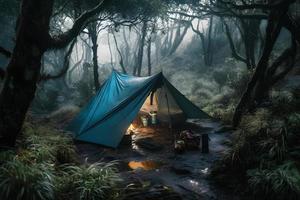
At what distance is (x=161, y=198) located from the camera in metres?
5.67

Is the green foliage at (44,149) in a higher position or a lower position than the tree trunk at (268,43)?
lower

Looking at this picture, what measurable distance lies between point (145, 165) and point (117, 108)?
9.43 feet

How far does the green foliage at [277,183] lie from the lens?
17.1ft

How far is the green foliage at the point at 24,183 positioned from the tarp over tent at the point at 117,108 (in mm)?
4664

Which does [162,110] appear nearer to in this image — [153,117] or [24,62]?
[153,117]

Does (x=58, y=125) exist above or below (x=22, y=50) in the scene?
below

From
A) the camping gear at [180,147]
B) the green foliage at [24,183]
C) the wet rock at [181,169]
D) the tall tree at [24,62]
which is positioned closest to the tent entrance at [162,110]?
the camping gear at [180,147]

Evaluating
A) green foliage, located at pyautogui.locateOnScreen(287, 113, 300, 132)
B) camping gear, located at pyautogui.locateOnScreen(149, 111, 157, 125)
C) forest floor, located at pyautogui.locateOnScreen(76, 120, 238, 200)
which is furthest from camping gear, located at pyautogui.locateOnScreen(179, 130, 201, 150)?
camping gear, located at pyautogui.locateOnScreen(149, 111, 157, 125)

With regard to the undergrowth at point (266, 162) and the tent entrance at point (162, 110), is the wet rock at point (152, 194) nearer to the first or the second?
the undergrowth at point (266, 162)

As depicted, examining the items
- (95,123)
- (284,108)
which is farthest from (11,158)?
(284,108)

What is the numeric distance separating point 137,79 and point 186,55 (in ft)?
75.4

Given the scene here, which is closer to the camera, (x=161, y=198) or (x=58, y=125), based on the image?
(x=161, y=198)

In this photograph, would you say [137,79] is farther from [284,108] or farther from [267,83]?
[284,108]

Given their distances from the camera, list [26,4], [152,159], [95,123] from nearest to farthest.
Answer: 1. [26,4]
2. [152,159]
3. [95,123]
